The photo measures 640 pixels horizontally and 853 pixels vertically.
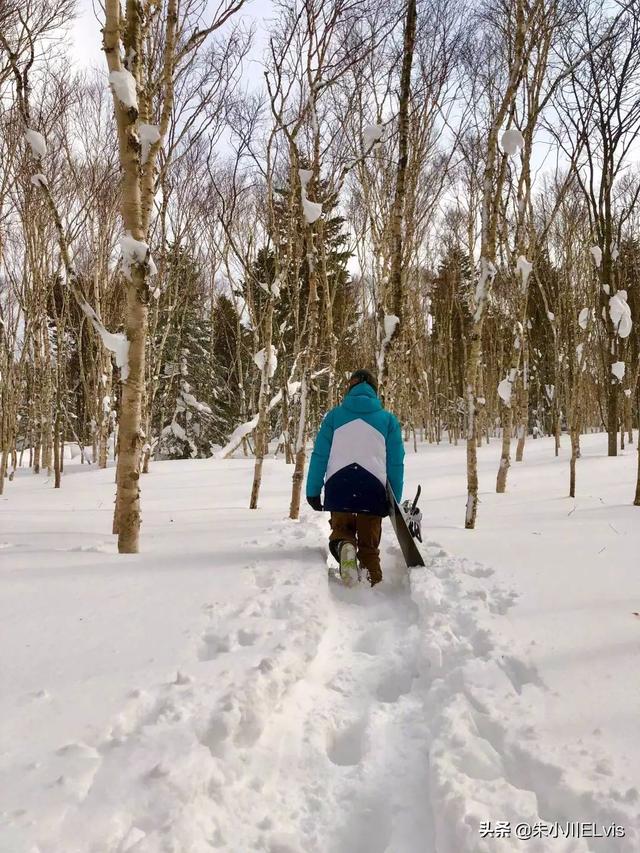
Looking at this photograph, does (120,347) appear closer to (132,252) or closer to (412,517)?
(132,252)

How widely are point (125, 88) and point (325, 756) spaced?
4.27 metres

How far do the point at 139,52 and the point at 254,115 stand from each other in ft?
22.1

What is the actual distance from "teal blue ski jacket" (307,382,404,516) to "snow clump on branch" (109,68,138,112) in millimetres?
2672

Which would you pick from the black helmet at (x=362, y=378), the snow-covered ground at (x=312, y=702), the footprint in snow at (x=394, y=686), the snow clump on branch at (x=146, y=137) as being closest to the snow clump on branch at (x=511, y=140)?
the black helmet at (x=362, y=378)

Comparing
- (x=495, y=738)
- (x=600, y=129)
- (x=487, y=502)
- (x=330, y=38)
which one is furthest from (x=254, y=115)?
(x=495, y=738)

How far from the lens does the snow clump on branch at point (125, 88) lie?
3480 millimetres

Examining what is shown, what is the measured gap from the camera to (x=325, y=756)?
6.00 ft

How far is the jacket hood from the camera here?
3869 millimetres

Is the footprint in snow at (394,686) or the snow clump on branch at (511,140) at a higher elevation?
the snow clump on branch at (511,140)

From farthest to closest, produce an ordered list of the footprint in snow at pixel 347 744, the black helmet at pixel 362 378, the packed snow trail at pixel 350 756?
1. the black helmet at pixel 362 378
2. the footprint in snow at pixel 347 744
3. the packed snow trail at pixel 350 756

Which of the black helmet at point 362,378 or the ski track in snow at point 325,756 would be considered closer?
the ski track in snow at point 325,756

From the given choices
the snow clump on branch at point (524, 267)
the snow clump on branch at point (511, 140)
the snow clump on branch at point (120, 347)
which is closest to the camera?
the snow clump on branch at point (120, 347)

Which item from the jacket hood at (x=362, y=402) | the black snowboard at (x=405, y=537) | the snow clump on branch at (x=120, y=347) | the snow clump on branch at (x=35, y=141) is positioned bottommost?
the black snowboard at (x=405, y=537)

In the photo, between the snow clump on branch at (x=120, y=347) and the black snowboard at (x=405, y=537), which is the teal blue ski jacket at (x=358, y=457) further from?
the snow clump on branch at (x=120, y=347)
